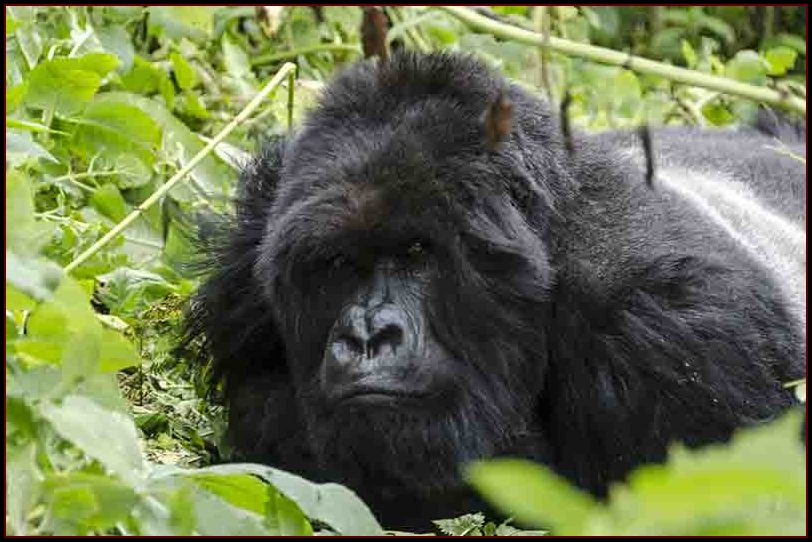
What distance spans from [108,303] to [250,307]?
55 cm

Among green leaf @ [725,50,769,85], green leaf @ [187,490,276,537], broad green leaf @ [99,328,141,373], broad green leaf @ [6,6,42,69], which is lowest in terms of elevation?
green leaf @ [725,50,769,85]

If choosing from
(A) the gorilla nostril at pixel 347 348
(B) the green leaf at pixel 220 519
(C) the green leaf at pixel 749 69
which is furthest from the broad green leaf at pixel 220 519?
(C) the green leaf at pixel 749 69

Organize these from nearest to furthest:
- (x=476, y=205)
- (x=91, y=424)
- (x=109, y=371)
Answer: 1. (x=91, y=424)
2. (x=109, y=371)
3. (x=476, y=205)

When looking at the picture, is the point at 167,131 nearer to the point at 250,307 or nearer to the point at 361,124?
the point at 250,307

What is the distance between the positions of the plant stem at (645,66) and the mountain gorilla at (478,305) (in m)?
0.87

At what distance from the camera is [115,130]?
440 centimetres

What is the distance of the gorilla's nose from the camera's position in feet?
10.7

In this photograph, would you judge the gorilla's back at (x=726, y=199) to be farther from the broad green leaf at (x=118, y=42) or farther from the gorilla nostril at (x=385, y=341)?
the broad green leaf at (x=118, y=42)

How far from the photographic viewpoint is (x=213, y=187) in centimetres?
490

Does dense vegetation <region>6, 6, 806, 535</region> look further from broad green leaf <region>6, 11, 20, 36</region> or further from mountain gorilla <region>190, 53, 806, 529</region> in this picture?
mountain gorilla <region>190, 53, 806, 529</region>

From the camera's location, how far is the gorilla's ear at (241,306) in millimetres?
3936

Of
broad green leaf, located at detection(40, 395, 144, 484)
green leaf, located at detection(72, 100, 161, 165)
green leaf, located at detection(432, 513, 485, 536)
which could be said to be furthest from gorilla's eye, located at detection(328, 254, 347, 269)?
broad green leaf, located at detection(40, 395, 144, 484)

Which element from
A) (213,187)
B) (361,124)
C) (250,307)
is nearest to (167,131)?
(213,187)

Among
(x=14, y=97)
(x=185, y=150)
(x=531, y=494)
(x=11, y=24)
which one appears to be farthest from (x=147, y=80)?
(x=531, y=494)
